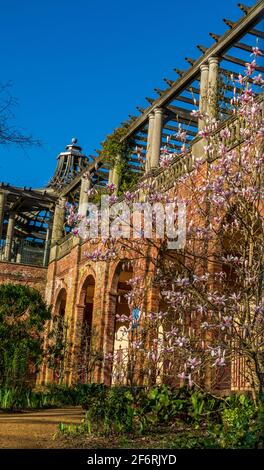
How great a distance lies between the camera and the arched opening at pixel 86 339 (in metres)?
16.8

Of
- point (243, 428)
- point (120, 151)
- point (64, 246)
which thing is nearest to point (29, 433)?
point (243, 428)

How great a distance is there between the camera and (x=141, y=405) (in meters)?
8.16

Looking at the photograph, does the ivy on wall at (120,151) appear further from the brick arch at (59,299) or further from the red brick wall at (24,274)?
the red brick wall at (24,274)

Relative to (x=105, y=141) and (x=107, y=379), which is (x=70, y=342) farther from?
(x=105, y=141)

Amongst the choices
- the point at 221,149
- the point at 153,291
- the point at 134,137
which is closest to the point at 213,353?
the point at 221,149

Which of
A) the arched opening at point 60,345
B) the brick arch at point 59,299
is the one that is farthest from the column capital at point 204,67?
the brick arch at point 59,299

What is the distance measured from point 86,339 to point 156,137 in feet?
19.2

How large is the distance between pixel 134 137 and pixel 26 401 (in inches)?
328

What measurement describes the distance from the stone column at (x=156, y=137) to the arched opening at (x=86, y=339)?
5056 mm

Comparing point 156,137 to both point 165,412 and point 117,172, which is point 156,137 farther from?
point 165,412

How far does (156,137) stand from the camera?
15.7m

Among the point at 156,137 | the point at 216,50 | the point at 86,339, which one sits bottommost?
the point at 86,339

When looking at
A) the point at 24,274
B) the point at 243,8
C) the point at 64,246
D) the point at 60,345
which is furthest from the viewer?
the point at 24,274
